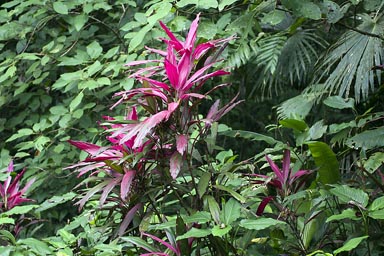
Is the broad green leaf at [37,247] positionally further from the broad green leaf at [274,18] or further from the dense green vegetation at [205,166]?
the broad green leaf at [274,18]

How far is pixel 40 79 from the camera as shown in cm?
404

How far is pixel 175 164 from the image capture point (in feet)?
6.65

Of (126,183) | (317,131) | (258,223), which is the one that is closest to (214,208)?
(258,223)

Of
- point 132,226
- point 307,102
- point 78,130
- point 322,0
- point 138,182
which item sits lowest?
point 78,130

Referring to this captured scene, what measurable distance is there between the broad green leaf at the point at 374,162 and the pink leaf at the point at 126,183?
981 millimetres

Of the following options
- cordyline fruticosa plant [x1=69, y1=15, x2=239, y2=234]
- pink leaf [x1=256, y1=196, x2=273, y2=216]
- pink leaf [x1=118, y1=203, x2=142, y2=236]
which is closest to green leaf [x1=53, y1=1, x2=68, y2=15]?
cordyline fruticosa plant [x1=69, y1=15, x2=239, y2=234]

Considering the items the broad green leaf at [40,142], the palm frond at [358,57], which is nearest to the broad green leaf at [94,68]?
the broad green leaf at [40,142]

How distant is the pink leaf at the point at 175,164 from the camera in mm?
1992

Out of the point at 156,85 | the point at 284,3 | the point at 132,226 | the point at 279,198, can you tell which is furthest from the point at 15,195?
the point at 284,3

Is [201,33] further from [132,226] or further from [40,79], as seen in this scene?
[40,79]

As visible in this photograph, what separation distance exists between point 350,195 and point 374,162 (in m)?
0.55

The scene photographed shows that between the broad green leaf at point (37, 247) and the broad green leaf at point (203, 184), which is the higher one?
the broad green leaf at point (203, 184)

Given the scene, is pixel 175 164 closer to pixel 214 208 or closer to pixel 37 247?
pixel 214 208

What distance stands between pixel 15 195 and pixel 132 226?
64 cm
